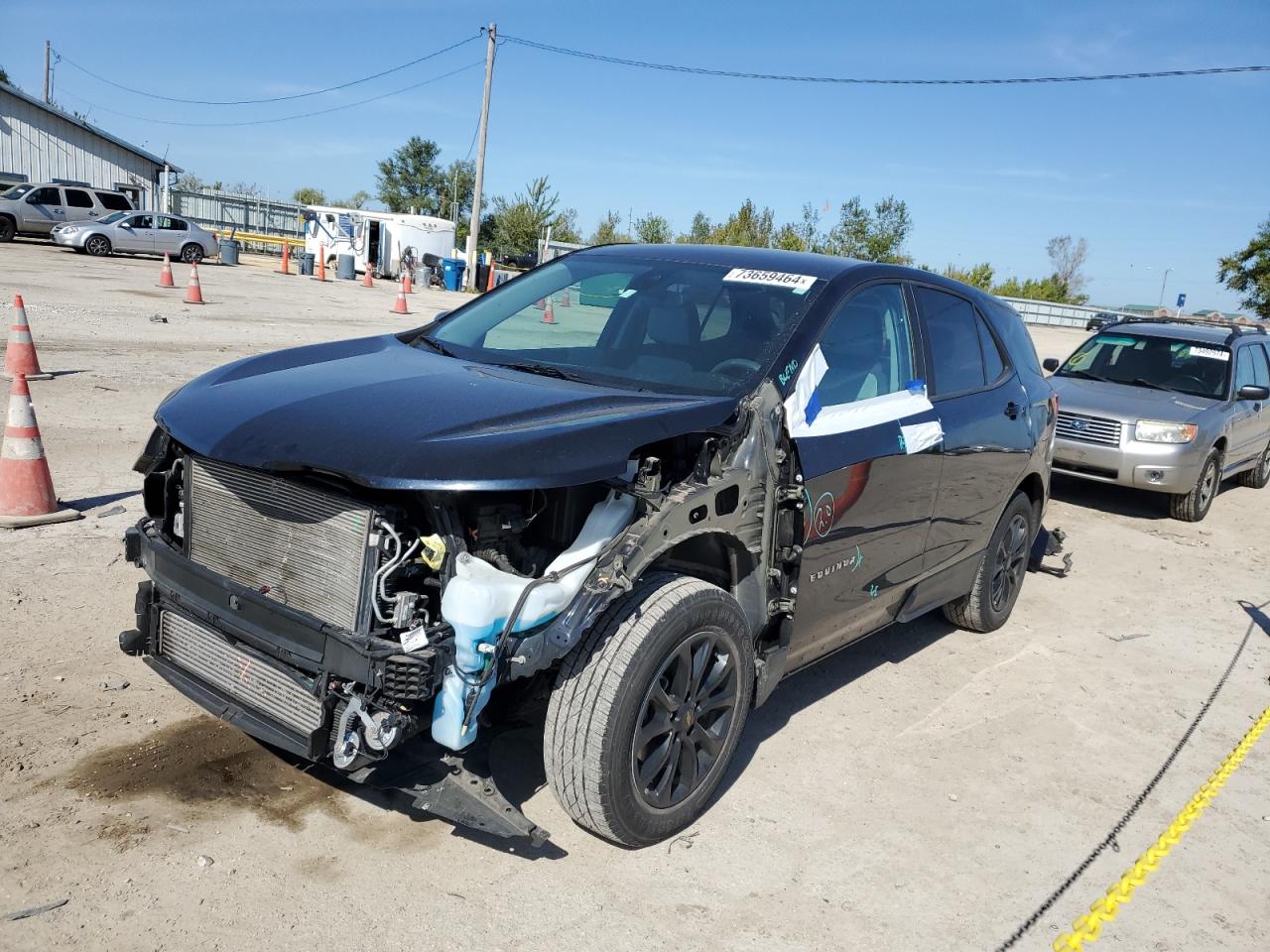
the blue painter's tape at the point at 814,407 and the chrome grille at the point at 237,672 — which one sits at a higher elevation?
the blue painter's tape at the point at 814,407

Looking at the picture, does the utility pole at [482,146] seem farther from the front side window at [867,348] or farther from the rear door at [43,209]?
the front side window at [867,348]

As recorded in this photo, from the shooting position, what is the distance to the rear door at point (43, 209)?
92.3 feet

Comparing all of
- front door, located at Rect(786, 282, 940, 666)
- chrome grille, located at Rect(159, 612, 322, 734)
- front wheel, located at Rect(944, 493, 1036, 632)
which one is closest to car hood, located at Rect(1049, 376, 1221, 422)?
front wheel, located at Rect(944, 493, 1036, 632)

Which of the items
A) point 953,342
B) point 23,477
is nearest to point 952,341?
point 953,342

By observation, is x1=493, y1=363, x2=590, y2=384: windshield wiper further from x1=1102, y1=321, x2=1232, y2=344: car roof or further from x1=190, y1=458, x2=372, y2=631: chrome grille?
x1=1102, y1=321, x2=1232, y2=344: car roof

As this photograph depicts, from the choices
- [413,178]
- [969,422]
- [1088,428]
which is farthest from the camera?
[413,178]

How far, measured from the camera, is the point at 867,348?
4.05 meters

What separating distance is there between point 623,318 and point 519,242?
148ft

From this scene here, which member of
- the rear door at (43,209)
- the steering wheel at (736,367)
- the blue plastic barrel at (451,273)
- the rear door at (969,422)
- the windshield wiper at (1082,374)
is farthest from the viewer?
the blue plastic barrel at (451,273)

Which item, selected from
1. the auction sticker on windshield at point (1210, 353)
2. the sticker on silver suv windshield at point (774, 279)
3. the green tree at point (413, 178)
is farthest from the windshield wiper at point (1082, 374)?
the green tree at point (413, 178)

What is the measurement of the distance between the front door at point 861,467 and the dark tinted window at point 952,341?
0.62 ft

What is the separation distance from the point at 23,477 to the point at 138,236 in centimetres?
2571

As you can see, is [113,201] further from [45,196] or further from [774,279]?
[774,279]

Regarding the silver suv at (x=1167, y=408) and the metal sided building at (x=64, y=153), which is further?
the metal sided building at (x=64, y=153)
